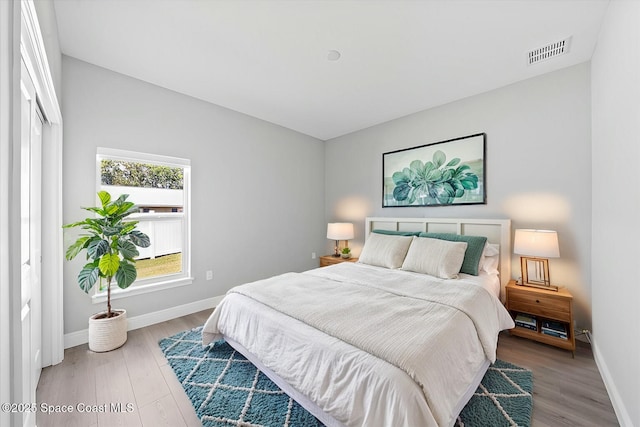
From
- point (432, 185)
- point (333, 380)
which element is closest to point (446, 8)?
point (432, 185)

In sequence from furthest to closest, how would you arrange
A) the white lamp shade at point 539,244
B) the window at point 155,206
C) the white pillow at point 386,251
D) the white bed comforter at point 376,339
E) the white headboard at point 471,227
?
the white pillow at point 386,251
the white headboard at point 471,227
the window at point 155,206
the white lamp shade at point 539,244
the white bed comforter at point 376,339

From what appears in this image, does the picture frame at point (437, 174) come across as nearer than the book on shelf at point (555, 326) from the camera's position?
No

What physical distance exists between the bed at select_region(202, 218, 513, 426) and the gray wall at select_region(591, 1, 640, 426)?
64 centimetres

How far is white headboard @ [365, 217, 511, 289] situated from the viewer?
9.11 ft

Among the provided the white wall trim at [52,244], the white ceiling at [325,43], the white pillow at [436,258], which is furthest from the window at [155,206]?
the white pillow at [436,258]

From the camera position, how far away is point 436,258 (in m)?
2.66

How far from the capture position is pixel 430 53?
2.29 meters

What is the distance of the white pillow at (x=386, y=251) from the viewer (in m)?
2.98

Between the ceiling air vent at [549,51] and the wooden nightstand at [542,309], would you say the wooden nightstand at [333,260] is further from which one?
the ceiling air vent at [549,51]

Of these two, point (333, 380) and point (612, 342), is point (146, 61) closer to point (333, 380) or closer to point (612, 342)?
point (333, 380)

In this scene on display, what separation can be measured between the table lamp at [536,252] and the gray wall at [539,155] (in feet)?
0.37

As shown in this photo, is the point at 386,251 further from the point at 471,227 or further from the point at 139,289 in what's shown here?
the point at 139,289

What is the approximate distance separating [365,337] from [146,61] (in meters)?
3.03

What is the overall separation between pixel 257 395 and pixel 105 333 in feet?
5.21
